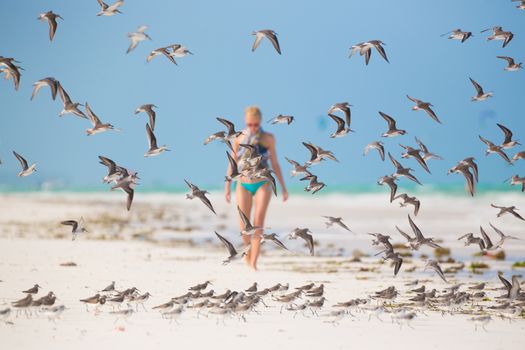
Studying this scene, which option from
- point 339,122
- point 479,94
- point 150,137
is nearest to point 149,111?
point 150,137

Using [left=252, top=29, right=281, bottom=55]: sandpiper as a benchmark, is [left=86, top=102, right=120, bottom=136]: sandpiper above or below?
below

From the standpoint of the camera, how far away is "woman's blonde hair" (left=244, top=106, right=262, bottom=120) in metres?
15.4

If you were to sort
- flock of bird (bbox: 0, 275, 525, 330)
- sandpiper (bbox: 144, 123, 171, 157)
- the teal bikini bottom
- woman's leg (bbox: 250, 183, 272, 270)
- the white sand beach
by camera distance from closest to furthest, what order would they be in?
the white sand beach < flock of bird (bbox: 0, 275, 525, 330) < sandpiper (bbox: 144, 123, 171, 157) < woman's leg (bbox: 250, 183, 272, 270) < the teal bikini bottom

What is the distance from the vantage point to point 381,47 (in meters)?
12.6

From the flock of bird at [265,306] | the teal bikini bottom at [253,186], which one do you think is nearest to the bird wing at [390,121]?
the flock of bird at [265,306]

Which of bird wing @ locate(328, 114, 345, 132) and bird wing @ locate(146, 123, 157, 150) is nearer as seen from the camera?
bird wing @ locate(146, 123, 157, 150)

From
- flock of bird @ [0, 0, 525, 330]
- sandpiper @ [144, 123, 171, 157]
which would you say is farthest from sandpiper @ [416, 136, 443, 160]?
sandpiper @ [144, 123, 171, 157]

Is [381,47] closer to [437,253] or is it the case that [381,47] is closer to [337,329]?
[337,329]

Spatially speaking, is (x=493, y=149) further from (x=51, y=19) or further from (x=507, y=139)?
(x=51, y=19)

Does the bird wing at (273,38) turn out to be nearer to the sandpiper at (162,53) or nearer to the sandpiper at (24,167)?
the sandpiper at (162,53)

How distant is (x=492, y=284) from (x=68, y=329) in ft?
27.4

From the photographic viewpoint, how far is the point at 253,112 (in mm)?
15367

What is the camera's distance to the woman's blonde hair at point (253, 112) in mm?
15367

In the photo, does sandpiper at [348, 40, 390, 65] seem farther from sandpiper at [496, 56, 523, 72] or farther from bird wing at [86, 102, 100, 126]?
bird wing at [86, 102, 100, 126]
